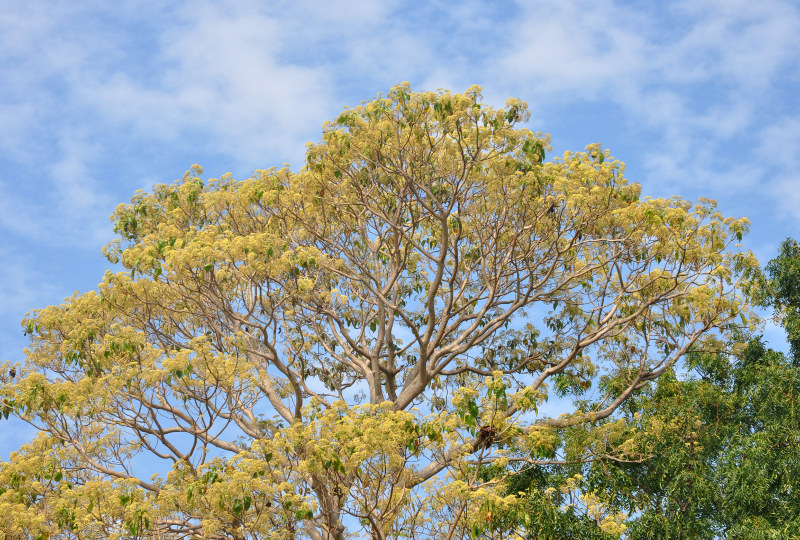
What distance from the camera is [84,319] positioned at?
11.0 metres

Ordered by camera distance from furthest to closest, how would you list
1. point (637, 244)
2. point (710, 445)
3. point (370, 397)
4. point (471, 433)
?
point (370, 397), point (637, 244), point (710, 445), point (471, 433)

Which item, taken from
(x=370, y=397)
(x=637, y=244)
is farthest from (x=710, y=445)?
(x=370, y=397)

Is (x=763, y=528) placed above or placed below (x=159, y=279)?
below

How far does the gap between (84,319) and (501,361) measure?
6.35 meters

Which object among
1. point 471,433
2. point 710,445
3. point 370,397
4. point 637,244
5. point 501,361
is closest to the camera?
point 471,433

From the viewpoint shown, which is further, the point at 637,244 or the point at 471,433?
the point at 637,244

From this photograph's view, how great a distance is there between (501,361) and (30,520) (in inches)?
283

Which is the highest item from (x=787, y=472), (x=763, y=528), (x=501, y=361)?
(x=501, y=361)

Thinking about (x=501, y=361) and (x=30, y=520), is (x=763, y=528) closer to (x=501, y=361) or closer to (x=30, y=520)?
(x=501, y=361)

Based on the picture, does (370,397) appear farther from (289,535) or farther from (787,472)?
(787,472)

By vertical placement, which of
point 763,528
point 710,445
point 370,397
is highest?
point 370,397

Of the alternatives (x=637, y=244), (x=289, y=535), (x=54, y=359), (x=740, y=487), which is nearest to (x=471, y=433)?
(x=289, y=535)

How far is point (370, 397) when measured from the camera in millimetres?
12391

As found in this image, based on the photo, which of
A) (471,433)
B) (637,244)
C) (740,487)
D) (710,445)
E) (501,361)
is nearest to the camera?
(471,433)
